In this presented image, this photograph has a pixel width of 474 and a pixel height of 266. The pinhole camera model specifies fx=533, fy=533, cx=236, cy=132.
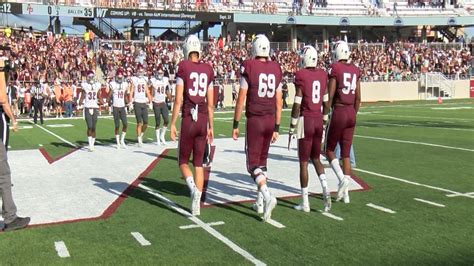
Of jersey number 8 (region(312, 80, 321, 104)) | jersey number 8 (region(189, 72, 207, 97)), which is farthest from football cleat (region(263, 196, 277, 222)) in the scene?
jersey number 8 (region(189, 72, 207, 97))

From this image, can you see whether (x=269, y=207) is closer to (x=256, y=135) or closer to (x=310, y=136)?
(x=256, y=135)

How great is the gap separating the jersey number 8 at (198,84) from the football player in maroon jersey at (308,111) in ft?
3.54

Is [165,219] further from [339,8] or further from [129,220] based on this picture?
[339,8]

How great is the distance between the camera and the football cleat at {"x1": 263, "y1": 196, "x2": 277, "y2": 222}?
18.9 ft

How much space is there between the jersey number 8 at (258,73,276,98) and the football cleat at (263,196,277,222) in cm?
118

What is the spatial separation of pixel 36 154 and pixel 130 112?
1565 cm

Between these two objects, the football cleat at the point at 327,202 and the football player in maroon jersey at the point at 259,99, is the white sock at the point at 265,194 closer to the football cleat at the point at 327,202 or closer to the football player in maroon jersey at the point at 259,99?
the football player in maroon jersey at the point at 259,99

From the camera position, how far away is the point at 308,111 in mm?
6359

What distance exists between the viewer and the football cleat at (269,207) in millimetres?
5746

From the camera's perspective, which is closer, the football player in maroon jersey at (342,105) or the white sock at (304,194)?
the white sock at (304,194)

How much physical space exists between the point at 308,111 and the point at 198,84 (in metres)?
1.35

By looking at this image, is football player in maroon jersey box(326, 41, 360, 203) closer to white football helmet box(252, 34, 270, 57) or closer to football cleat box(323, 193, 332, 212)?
football cleat box(323, 193, 332, 212)

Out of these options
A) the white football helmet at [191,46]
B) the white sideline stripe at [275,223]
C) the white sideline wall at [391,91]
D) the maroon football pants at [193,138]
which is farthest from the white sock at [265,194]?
the white sideline wall at [391,91]

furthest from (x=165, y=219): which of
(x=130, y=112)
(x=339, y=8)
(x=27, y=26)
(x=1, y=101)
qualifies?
(x=339, y=8)
